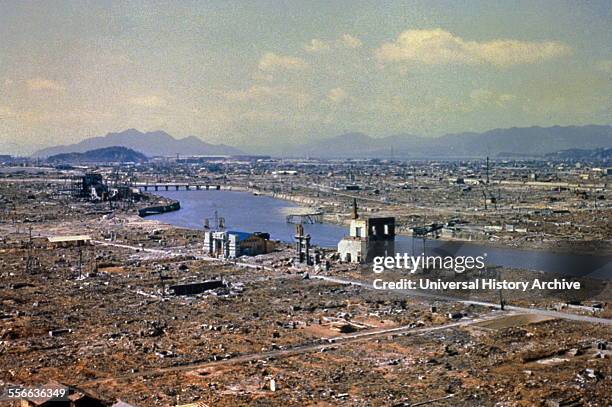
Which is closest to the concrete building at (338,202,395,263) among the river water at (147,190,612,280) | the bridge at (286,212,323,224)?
the river water at (147,190,612,280)

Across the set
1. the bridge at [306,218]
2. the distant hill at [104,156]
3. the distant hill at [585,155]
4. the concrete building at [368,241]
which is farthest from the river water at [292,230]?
the distant hill at [585,155]

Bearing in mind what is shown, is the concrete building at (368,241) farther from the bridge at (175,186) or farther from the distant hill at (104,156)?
the distant hill at (104,156)

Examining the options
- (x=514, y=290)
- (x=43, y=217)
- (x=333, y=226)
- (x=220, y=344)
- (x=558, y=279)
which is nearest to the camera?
(x=220, y=344)

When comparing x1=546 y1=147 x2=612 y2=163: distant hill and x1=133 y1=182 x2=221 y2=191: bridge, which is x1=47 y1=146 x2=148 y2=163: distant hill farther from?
x1=546 y1=147 x2=612 y2=163: distant hill

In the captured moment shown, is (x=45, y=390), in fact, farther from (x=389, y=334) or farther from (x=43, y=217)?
(x=43, y=217)

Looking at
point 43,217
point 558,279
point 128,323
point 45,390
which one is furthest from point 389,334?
point 43,217
